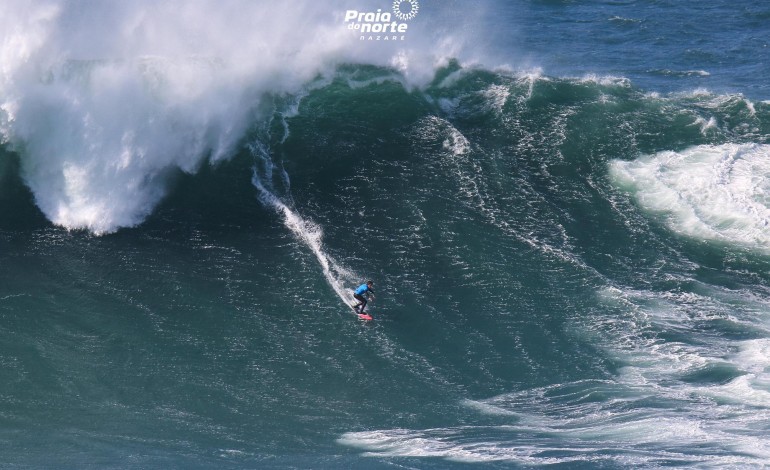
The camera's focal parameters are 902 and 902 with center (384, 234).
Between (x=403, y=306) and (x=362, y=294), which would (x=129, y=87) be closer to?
(x=362, y=294)

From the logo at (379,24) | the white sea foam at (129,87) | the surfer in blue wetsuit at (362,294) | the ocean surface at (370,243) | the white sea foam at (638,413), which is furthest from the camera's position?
the logo at (379,24)

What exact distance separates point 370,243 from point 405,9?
16.8m

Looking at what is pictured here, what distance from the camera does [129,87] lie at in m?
30.9

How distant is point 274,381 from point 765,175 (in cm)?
1847

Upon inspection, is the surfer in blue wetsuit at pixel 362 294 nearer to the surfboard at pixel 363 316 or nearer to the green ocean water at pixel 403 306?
the surfboard at pixel 363 316

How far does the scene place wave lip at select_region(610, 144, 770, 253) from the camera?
2892 centimetres

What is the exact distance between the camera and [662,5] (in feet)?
144

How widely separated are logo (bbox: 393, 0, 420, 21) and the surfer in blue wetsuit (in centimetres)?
1833

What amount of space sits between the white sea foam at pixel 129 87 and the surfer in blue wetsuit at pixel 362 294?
8289mm

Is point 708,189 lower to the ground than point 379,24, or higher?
lower

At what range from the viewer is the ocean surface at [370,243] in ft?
72.3

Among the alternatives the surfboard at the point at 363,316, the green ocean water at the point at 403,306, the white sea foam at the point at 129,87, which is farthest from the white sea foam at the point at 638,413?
the white sea foam at the point at 129,87

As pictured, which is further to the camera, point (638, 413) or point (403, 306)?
point (403, 306)

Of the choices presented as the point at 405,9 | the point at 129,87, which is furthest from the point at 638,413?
the point at 405,9
